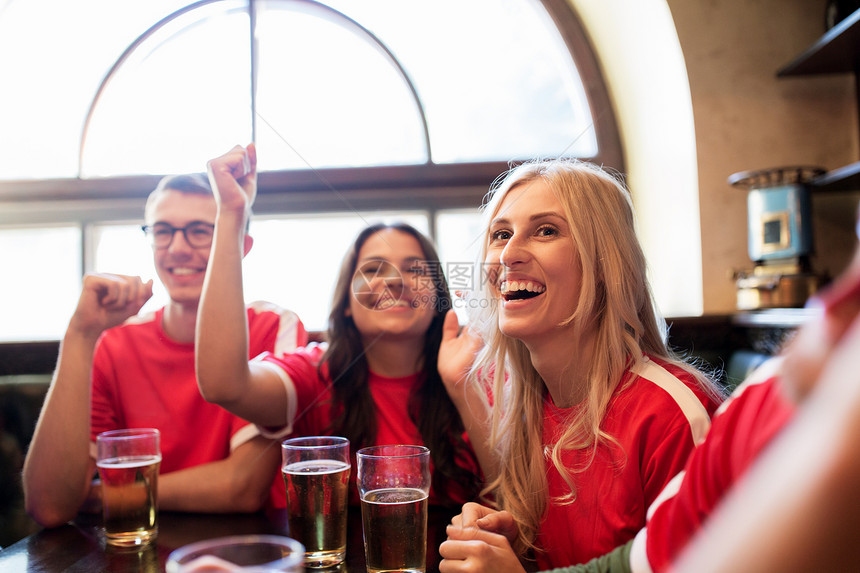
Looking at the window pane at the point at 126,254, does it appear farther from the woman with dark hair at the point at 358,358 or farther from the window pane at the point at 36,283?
the woman with dark hair at the point at 358,358

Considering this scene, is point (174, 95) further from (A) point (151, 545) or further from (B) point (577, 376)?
(B) point (577, 376)

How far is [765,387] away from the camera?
0.44m

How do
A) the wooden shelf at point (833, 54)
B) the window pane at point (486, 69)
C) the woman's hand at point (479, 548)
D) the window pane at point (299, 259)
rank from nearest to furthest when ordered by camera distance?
the woman's hand at point (479, 548), the window pane at point (299, 259), the wooden shelf at point (833, 54), the window pane at point (486, 69)

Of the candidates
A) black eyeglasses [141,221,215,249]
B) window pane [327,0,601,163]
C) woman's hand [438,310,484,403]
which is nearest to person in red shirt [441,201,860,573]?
woman's hand [438,310,484,403]

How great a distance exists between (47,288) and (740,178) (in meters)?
2.06

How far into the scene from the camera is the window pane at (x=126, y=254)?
4.41 ft

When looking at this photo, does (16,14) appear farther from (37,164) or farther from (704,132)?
(704,132)

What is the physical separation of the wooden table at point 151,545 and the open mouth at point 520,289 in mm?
348

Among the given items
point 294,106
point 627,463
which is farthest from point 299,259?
point 627,463

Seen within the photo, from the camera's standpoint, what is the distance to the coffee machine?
68.2 inches

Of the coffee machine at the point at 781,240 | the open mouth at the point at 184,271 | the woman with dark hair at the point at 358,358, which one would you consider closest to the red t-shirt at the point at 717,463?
the woman with dark hair at the point at 358,358

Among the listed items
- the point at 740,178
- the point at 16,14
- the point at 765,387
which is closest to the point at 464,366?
the point at 765,387

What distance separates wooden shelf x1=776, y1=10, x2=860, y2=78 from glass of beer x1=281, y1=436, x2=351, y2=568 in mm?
1694

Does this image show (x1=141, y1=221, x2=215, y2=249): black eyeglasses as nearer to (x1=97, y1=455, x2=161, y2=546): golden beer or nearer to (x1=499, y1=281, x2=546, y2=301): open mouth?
(x1=97, y1=455, x2=161, y2=546): golden beer
